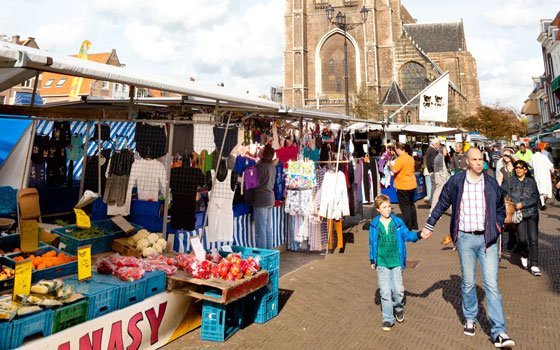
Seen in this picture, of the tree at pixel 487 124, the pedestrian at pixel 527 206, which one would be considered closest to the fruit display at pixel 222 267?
the pedestrian at pixel 527 206

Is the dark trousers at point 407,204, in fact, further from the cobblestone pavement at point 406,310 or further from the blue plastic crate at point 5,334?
the blue plastic crate at point 5,334

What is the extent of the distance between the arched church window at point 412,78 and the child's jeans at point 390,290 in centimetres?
4268

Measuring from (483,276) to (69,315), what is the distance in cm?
389

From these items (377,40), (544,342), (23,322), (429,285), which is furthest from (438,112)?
(377,40)

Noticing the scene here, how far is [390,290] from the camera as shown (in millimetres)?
4168

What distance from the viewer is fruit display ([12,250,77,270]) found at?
142 inches

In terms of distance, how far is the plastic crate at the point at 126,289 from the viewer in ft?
11.2

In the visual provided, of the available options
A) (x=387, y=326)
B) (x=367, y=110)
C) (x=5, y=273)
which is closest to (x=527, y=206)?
(x=387, y=326)

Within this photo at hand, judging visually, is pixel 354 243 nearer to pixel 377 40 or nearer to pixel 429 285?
pixel 429 285

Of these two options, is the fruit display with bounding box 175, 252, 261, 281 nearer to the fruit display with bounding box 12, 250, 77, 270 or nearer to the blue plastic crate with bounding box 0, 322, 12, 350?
the fruit display with bounding box 12, 250, 77, 270

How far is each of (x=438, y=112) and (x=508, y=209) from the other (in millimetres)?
8411

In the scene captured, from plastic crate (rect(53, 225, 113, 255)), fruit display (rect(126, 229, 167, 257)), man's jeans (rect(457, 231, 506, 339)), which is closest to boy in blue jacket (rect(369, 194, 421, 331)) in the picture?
man's jeans (rect(457, 231, 506, 339))

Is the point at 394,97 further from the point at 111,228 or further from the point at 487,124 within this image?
the point at 111,228

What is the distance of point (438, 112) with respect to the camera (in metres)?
13.6
